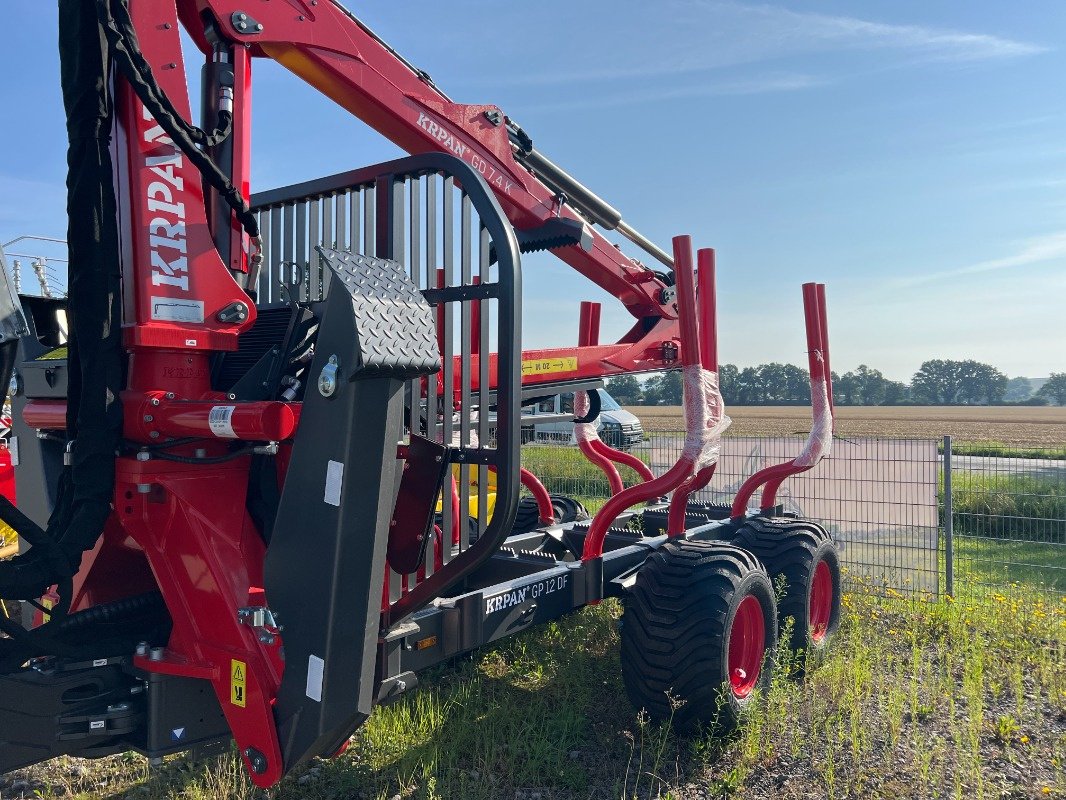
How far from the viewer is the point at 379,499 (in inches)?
99.0

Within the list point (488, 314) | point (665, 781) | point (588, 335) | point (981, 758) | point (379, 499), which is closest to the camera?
point (379, 499)

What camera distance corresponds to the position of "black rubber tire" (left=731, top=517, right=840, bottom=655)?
5035mm

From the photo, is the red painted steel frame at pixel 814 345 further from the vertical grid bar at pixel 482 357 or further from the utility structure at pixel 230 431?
the vertical grid bar at pixel 482 357

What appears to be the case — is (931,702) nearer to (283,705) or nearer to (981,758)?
(981,758)

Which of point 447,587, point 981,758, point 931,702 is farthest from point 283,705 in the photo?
point 931,702

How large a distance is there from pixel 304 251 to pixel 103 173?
1.13 m

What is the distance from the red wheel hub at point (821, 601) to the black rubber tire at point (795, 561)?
0.09ft

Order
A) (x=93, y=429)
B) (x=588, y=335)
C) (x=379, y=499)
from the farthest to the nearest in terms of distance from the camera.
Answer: (x=588, y=335) < (x=93, y=429) < (x=379, y=499)

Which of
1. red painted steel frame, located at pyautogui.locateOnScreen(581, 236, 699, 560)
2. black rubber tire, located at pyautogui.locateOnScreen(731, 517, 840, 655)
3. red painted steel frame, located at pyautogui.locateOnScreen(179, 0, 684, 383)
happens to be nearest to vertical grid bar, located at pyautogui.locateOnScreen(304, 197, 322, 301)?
red painted steel frame, located at pyautogui.locateOnScreen(179, 0, 684, 383)

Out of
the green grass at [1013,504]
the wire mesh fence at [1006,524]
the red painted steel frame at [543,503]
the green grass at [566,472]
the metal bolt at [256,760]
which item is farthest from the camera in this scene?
the green grass at [566,472]

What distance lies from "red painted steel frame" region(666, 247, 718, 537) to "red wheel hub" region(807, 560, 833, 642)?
1.34 metres

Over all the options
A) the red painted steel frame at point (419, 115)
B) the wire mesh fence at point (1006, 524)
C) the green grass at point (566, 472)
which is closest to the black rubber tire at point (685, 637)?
the red painted steel frame at point (419, 115)

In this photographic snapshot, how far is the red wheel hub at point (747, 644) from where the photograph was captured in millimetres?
4395

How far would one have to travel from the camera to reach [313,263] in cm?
386
